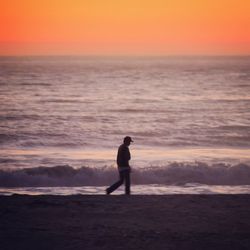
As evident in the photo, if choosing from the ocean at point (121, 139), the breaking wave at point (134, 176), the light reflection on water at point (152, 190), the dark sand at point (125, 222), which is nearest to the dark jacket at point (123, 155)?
the dark sand at point (125, 222)

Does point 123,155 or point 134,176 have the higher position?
point 123,155

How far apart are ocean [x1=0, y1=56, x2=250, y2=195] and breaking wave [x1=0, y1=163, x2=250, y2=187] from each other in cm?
4

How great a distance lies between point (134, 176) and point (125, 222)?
10147 millimetres

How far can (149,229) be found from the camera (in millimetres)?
9969

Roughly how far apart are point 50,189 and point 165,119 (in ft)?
81.9

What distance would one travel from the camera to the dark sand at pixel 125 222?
29.8 ft

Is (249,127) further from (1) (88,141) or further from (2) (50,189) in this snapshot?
(2) (50,189)

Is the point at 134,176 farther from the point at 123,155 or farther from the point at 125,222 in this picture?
the point at 125,222

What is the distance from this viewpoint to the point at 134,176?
67.7 ft

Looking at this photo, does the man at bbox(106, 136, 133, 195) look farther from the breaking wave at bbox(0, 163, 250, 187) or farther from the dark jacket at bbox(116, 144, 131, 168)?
the breaking wave at bbox(0, 163, 250, 187)

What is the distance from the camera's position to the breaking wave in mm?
19891

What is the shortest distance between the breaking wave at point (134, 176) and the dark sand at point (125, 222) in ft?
22.2

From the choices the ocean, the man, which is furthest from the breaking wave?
the man

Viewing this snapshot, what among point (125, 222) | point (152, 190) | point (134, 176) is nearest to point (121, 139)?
point (134, 176)
